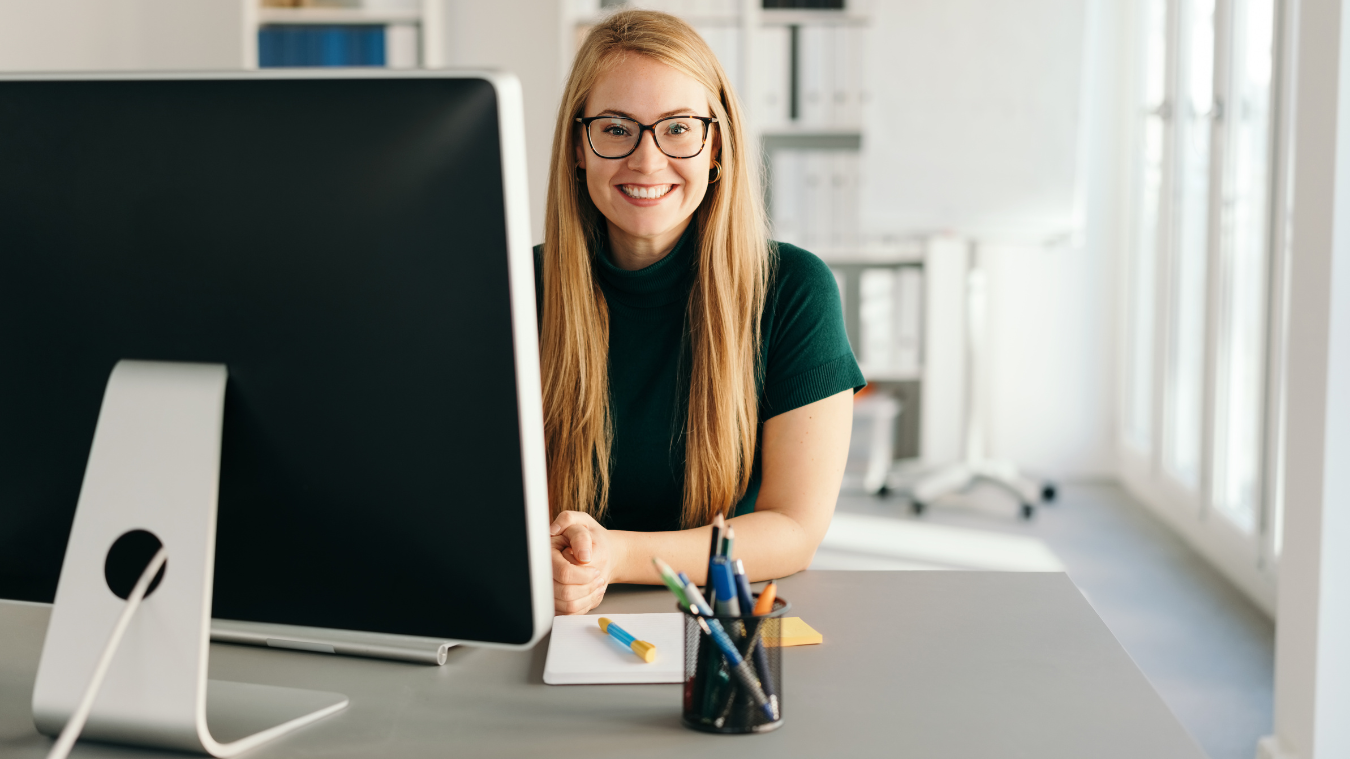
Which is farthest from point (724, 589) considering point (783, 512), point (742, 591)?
point (783, 512)

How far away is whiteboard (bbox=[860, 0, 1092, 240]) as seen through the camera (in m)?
4.05

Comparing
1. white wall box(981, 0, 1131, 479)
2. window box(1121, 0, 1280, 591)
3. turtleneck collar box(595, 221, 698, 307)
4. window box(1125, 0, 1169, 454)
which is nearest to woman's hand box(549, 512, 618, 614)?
turtleneck collar box(595, 221, 698, 307)

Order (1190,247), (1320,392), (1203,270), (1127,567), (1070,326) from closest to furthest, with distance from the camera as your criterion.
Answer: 1. (1320,392)
2. (1127,567)
3. (1203,270)
4. (1190,247)
5. (1070,326)

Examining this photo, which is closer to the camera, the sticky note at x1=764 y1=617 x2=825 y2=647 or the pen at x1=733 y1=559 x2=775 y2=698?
the pen at x1=733 y1=559 x2=775 y2=698

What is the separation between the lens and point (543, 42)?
13.4 ft

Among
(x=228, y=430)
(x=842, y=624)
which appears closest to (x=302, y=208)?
(x=228, y=430)

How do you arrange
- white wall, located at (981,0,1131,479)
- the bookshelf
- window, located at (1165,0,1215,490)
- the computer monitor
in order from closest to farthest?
the computer monitor
window, located at (1165,0,1215,490)
the bookshelf
white wall, located at (981,0,1131,479)

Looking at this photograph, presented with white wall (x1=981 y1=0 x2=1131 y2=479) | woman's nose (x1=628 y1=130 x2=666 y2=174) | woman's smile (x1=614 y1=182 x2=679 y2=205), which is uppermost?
woman's nose (x1=628 y1=130 x2=666 y2=174)

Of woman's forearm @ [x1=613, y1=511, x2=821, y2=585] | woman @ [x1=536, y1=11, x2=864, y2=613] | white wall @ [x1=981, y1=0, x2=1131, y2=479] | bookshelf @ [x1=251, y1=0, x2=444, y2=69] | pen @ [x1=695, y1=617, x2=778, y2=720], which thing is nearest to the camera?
pen @ [x1=695, y1=617, x2=778, y2=720]

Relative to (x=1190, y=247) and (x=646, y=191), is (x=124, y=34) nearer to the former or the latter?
(x=646, y=191)

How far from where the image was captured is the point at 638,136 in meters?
1.40

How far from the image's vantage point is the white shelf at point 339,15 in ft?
12.5

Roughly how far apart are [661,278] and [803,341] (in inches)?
8.0

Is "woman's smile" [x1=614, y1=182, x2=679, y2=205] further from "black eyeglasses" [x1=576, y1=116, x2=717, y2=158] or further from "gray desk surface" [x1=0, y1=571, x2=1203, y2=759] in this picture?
"gray desk surface" [x1=0, y1=571, x2=1203, y2=759]
